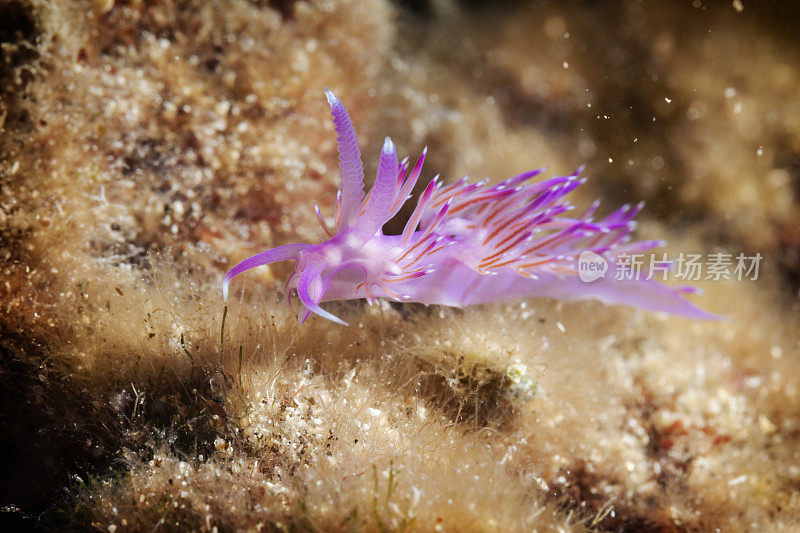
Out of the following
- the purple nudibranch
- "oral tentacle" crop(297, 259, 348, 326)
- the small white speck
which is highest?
the purple nudibranch

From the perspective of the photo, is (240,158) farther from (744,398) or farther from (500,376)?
(744,398)

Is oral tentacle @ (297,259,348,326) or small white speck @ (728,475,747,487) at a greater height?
oral tentacle @ (297,259,348,326)

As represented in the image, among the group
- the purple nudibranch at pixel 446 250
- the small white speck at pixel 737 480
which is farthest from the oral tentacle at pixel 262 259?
the small white speck at pixel 737 480

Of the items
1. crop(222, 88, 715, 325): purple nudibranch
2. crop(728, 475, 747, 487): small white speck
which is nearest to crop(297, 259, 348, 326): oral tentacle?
crop(222, 88, 715, 325): purple nudibranch

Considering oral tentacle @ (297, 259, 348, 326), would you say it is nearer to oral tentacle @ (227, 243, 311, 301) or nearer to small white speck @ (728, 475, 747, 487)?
oral tentacle @ (227, 243, 311, 301)

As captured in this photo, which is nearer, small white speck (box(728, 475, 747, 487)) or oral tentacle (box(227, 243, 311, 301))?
oral tentacle (box(227, 243, 311, 301))

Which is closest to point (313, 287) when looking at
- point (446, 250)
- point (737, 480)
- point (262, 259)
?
point (262, 259)

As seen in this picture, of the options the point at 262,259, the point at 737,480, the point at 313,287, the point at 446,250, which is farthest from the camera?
the point at 737,480

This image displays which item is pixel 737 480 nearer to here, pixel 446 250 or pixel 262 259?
pixel 446 250

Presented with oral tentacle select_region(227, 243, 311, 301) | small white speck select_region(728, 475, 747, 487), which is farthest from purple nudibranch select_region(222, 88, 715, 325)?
small white speck select_region(728, 475, 747, 487)
